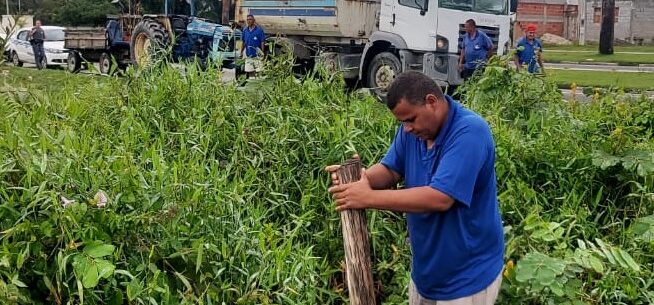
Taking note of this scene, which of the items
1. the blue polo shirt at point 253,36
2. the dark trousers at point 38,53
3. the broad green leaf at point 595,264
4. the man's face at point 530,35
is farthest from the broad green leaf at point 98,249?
the dark trousers at point 38,53

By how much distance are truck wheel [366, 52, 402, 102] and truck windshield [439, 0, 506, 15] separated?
1.18 metres

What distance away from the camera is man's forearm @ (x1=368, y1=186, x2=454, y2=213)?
2.68 m

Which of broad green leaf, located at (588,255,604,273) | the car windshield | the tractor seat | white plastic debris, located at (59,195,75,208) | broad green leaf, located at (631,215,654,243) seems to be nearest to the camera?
white plastic debris, located at (59,195,75,208)

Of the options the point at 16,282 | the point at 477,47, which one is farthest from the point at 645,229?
the point at 477,47

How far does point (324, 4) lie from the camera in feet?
43.3

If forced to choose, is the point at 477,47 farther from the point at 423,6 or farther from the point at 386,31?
the point at 386,31

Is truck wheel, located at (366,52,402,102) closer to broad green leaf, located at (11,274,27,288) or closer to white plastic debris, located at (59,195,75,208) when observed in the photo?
white plastic debris, located at (59,195,75,208)

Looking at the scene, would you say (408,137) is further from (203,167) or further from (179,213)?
(203,167)

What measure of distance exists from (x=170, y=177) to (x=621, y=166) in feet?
9.55

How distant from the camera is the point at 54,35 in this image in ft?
71.3

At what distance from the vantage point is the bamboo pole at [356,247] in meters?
3.17

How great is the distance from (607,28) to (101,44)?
65.6 ft

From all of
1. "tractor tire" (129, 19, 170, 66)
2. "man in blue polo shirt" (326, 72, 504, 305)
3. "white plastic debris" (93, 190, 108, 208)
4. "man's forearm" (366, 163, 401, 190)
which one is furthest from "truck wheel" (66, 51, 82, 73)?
"man in blue polo shirt" (326, 72, 504, 305)

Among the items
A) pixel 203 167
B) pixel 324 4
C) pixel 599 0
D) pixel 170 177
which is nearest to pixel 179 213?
pixel 170 177
